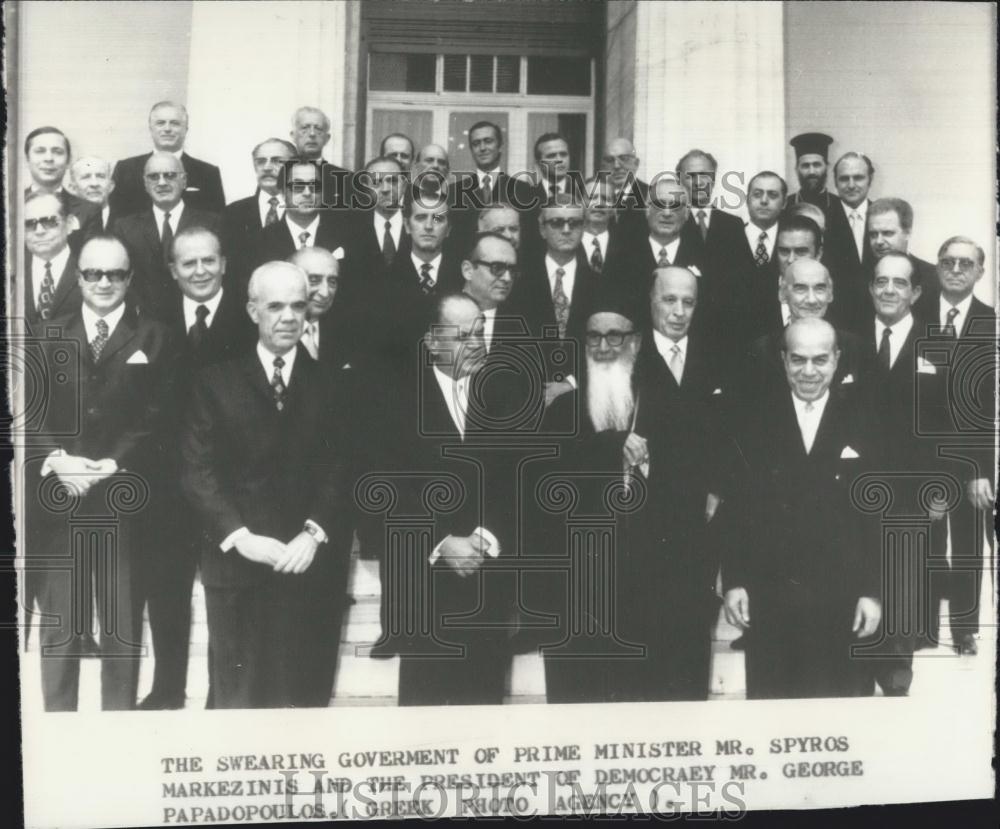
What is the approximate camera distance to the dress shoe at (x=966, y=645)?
5.17 metres

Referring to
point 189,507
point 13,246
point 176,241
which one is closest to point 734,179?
point 176,241

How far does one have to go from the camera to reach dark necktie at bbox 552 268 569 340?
4945 mm

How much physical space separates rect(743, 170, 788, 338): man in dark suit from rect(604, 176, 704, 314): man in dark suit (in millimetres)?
242

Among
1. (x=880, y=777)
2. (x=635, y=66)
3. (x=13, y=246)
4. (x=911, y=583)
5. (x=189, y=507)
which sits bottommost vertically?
(x=880, y=777)

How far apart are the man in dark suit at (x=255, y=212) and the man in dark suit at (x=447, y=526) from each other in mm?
804

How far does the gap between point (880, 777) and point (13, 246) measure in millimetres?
4339

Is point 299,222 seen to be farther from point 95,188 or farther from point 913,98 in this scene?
point 913,98

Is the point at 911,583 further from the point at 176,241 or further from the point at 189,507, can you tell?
the point at 176,241

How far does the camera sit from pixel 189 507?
477cm

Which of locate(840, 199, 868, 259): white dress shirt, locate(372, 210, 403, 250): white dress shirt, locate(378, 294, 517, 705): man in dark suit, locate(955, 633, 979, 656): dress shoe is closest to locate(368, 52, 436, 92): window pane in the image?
locate(372, 210, 403, 250): white dress shirt

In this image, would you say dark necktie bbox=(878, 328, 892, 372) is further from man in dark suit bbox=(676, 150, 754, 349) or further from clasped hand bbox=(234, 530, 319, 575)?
→ clasped hand bbox=(234, 530, 319, 575)

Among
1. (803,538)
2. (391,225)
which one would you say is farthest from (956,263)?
(391,225)

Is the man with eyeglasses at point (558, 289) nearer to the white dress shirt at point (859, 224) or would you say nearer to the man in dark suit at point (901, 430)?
the white dress shirt at point (859, 224)

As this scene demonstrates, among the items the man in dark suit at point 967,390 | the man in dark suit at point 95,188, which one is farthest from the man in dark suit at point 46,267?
the man in dark suit at point 967,390
